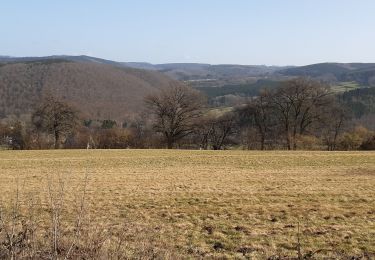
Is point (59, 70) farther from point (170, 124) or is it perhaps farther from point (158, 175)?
point (158, 175)

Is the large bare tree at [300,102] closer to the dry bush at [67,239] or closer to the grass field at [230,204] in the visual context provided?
the grass field at [230,204]

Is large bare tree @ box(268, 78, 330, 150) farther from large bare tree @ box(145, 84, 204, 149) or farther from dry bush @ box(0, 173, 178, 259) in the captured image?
dry bush @ box(0, 173, 178, 259)

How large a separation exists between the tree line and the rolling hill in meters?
77.9

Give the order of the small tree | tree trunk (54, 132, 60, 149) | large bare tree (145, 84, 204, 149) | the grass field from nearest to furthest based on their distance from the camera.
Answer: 1. the grass field
2. tree trunk (54, 132, 60, 149)
3. large bare tree (145, 84, 204, 149)
4. the small tree

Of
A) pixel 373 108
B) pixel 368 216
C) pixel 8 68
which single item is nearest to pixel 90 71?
pixel 8 68

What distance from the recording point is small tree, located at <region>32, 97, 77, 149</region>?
60.0 m

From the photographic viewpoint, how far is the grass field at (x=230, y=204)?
35.9 ft

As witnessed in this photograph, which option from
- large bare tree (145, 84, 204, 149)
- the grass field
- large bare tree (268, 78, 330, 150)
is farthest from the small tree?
the grass field

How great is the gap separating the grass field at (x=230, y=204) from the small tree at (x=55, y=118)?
1143 inches

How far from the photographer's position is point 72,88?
16862 cm

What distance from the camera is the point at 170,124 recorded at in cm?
6062

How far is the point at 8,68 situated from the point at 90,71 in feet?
106

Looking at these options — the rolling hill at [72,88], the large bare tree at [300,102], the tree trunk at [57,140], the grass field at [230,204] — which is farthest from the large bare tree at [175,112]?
the rolling hill at [72,88]

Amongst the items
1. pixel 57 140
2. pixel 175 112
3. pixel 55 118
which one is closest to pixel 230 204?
pixel 175 112
